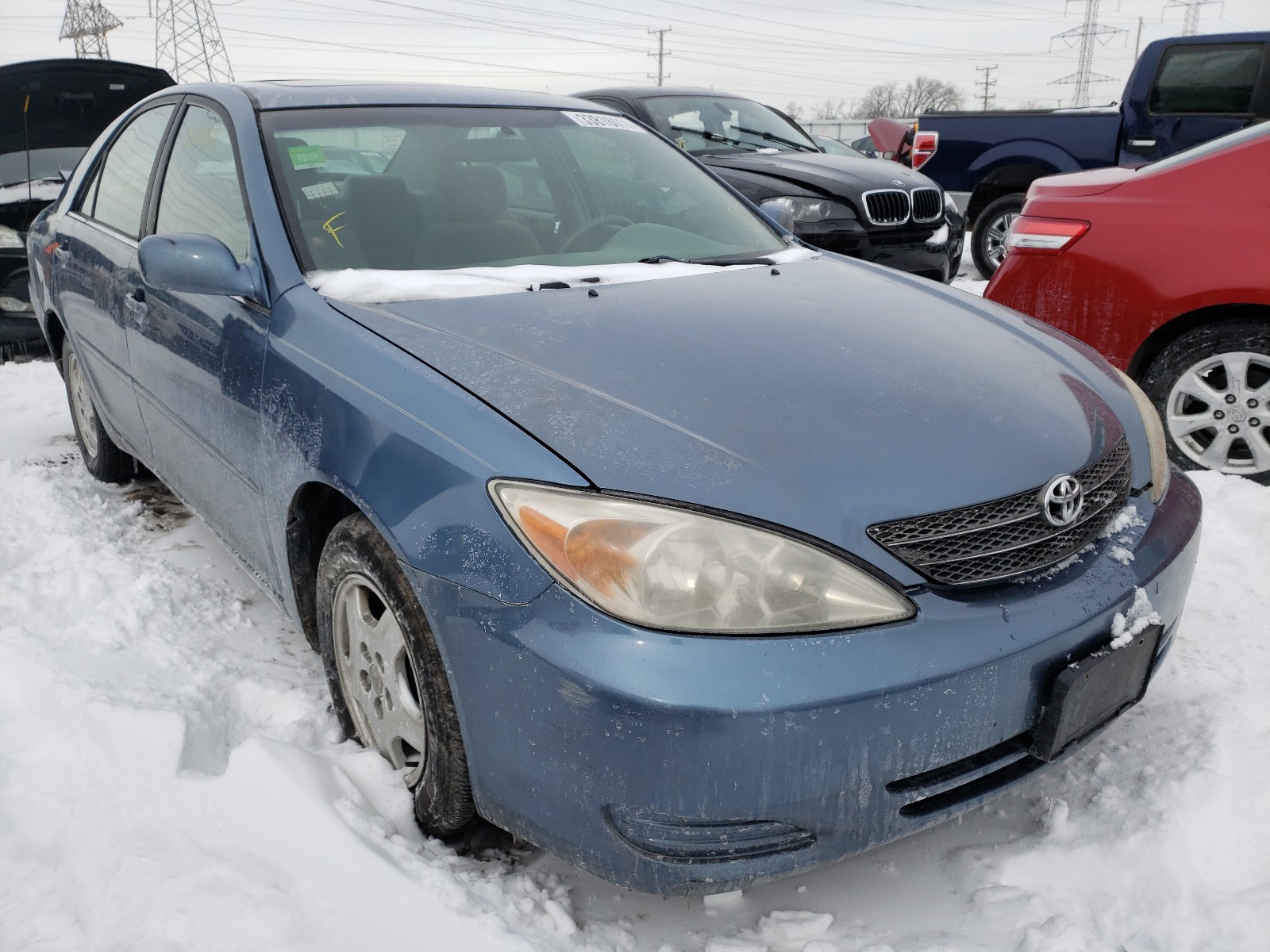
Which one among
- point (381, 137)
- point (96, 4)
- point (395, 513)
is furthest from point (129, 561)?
point (96, 4)

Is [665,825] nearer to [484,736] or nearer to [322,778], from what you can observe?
[484,736]

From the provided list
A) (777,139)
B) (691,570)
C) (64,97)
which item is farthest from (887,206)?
(691,570)

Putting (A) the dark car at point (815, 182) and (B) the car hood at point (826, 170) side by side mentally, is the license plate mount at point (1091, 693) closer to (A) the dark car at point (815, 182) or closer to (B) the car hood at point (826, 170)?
Result: (A) the dark car at point (815, 182)

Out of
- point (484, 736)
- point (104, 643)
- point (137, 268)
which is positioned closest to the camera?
point (484, 736)

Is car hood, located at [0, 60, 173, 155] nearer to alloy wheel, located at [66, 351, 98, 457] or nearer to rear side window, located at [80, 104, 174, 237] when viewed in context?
alloy wheel, located at [66, 351, 98, 457]

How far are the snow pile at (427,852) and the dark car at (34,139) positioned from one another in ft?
12.0

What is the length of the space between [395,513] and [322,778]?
607 millimetres

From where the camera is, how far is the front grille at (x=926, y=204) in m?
7.27

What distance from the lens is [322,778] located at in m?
2.04

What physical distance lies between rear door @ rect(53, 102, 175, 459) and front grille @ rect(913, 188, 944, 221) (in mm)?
5272

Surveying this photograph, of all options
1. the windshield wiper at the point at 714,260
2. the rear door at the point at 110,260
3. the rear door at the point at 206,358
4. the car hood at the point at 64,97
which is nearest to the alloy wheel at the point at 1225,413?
the windshield wiper at the point at 714,260

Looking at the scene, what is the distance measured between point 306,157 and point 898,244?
527 cm

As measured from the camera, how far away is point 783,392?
1.96 metres

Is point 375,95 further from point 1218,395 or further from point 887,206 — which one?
point 887,206
